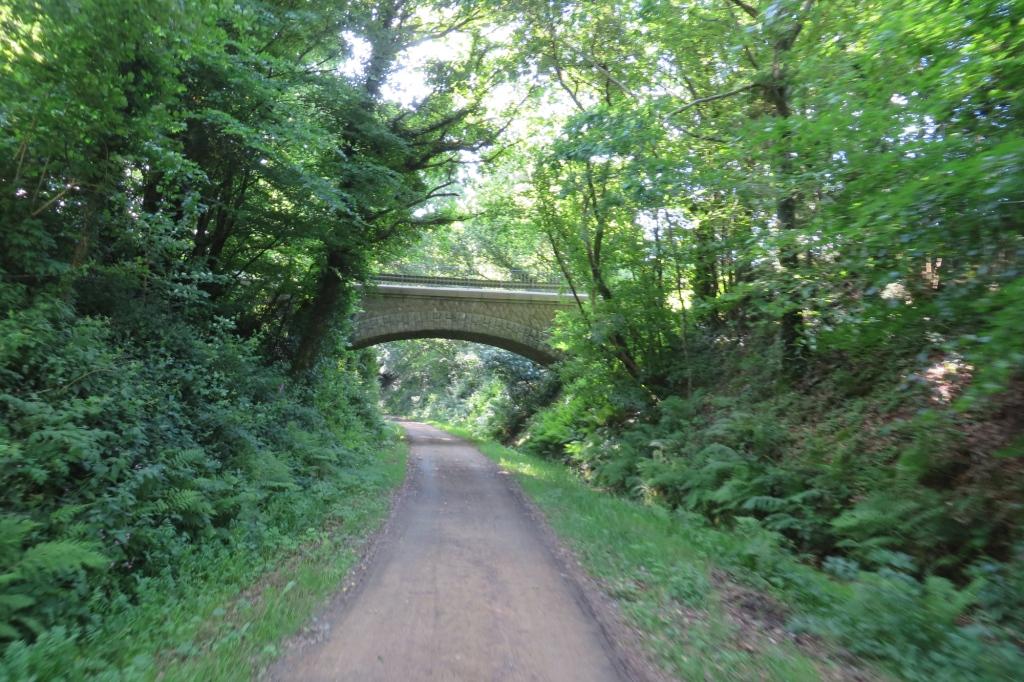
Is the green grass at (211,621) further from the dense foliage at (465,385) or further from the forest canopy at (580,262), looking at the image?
the dense foliage at (465,385)

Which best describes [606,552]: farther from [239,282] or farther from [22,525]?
[239,282]

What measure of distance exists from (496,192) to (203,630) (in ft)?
49.8

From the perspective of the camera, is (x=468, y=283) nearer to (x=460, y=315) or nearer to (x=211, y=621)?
(x=460, y=315)

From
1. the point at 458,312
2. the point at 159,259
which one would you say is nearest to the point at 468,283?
the point at 458,312

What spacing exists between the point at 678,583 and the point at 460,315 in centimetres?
1755

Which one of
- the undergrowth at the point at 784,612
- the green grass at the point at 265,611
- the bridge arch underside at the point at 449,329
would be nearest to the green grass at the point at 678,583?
the undergrowth at the point at 784,612

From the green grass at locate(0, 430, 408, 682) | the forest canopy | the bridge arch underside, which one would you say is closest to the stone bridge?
the bridge arch underside

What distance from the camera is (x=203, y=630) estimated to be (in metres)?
4.91

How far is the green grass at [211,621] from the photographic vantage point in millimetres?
4055

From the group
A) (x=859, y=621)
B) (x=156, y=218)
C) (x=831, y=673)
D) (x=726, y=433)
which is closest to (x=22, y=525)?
(x=156, y=218)

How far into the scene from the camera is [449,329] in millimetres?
23297

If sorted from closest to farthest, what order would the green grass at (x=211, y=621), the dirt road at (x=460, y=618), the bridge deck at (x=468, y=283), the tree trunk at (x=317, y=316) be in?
the green grass at (x=211, y=621)
the dirt road at (x=460, y=618)
the tree trunk at (x=317, y=316)
the bridge deck at (x=468, y=283)

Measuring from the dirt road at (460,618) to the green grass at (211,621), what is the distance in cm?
33

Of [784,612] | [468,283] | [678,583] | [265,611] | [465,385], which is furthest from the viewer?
[465,385]
